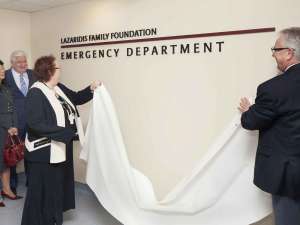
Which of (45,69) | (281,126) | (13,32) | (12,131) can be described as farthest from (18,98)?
(281,126)

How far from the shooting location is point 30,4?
4.37m

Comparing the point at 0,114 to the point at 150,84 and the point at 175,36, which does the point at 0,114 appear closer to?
the point at 150,84

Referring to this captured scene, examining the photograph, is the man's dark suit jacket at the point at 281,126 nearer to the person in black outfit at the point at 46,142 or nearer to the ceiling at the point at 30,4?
the person in black outfit at the point at 46,142

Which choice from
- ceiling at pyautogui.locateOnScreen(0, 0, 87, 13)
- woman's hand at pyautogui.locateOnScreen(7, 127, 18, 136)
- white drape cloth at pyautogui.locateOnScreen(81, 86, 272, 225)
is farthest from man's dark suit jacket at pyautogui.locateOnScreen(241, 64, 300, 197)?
ceiling at pyautogui.locateOnScreen(0, 0, 87, 13)

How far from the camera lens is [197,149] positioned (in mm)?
3305

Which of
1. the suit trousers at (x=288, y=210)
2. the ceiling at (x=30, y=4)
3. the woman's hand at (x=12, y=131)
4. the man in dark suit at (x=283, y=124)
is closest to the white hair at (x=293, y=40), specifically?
the man in dark suit at (x=283, y=124)

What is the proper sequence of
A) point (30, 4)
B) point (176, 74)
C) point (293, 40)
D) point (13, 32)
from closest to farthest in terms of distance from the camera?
point (293, 40), point (176, 74), point (30, 4), point (13, 32)

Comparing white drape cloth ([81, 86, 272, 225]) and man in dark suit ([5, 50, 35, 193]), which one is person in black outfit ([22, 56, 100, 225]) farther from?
man in dark suit ([5, 50, 35, 193])

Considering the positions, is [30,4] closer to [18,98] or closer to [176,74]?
[18,98]

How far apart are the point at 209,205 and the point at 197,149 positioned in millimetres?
710

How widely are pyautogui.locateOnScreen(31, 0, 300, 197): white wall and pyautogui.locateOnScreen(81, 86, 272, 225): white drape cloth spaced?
51 cm

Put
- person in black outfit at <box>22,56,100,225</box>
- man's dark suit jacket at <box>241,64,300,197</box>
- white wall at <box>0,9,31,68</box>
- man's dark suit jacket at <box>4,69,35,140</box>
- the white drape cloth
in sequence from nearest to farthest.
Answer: man's dark suit jacket at <box>241,64,300,197</box>, the white drape cloth, person in black outfit at <box>22,56,100,225</box>, man's dark suit jacket at <box>4,69,35,140</box>, white wall at <box>0,9,31,68</box>

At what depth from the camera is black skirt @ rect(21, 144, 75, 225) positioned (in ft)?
9.89

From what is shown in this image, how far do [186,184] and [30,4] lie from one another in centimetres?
292
